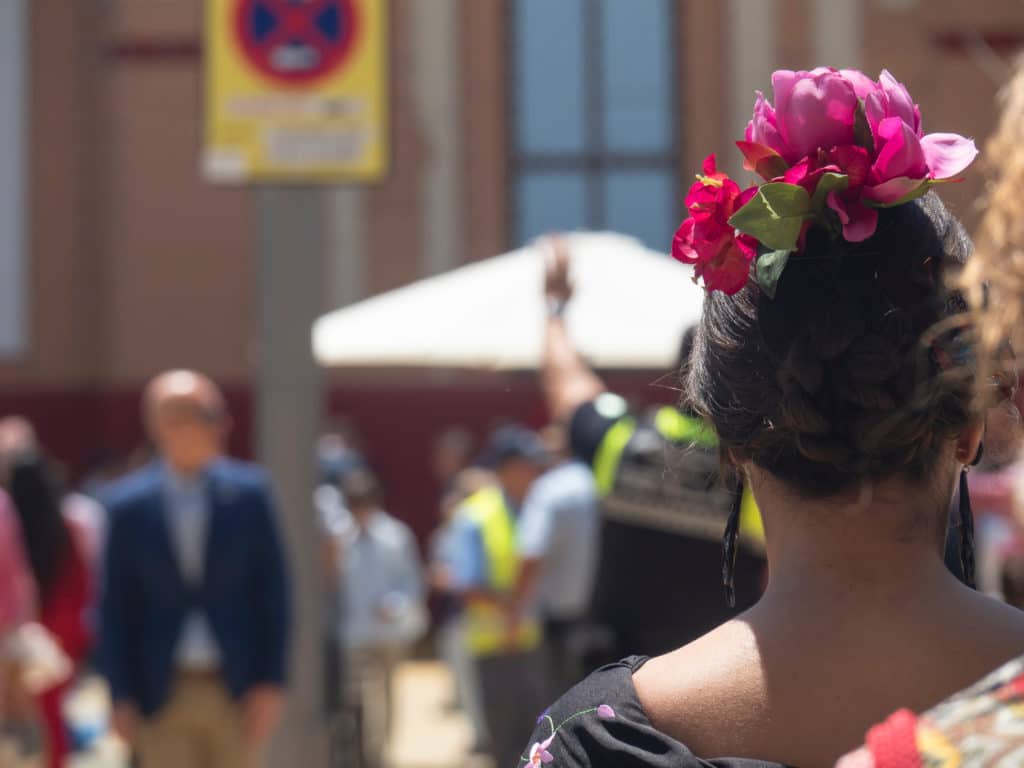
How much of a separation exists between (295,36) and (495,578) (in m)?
3.07

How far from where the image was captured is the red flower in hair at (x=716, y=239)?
1.81 m

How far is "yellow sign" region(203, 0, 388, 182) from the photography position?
7.02 meters

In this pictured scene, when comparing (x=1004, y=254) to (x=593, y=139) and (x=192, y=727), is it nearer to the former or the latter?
(x=192, y=727)

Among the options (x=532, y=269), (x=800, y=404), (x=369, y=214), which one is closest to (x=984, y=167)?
(x=800, y=404)

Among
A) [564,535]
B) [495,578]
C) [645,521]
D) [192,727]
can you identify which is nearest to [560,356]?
[645,521]

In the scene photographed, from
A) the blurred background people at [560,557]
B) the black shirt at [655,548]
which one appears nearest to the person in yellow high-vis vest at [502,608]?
the blurred background people at [560,557]

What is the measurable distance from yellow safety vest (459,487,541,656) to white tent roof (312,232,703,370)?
124 centimetres

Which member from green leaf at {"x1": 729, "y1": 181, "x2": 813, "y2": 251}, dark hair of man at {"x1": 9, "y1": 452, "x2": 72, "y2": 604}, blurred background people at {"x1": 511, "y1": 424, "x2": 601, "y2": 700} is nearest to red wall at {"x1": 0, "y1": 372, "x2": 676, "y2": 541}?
blurred background people at {"x1": 511, "y1": 424, "x2": 601, "y2": 700}

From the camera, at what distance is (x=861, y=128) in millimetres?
1829

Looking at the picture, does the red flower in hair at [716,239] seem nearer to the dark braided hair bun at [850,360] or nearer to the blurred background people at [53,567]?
the dark braided hair bun at [850,360]

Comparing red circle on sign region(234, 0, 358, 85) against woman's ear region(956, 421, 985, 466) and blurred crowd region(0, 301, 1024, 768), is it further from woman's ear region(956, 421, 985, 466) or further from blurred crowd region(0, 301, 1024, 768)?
woman's ear region(956, 421, 985, 466)

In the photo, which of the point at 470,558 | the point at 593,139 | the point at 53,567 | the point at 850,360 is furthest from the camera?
the point at 593,139

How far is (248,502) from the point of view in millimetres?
6285

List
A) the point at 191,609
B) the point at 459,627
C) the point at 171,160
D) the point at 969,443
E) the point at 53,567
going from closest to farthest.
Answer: the point at 969,443
the point at 191,609
the point at 53,567
the point at 459,627
the point at 171,160
